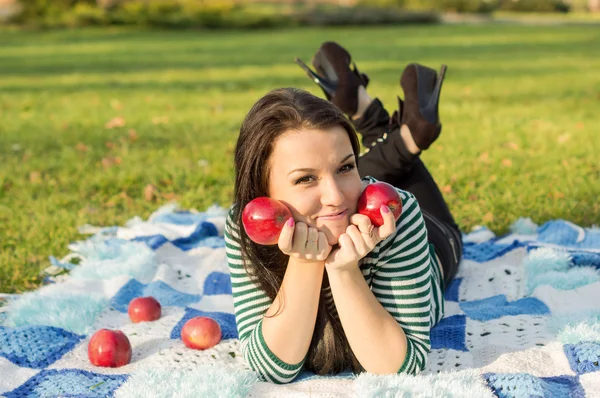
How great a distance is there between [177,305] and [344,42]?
15.2m

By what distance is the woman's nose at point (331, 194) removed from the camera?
2.30 m

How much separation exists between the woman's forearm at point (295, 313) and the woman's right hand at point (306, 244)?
0.08m

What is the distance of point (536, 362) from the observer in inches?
111

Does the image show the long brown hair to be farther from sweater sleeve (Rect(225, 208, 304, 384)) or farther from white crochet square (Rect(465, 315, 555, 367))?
white crochet square (Rect(465, 315, 555, 367))

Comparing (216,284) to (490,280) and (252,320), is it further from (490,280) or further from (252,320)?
(490,280)

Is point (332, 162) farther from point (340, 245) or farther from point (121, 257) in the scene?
point (121, 257)

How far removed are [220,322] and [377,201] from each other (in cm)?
124

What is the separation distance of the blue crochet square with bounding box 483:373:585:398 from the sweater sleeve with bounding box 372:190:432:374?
0.84 feet

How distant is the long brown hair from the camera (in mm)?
2377

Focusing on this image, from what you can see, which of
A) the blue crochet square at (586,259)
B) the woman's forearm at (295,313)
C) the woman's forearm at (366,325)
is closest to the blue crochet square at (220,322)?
the woman's forearm at (295,313)

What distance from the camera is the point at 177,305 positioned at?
11.8ft

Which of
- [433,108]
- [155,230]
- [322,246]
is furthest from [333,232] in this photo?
[155,230]

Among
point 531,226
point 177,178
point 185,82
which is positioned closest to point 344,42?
point 185,82

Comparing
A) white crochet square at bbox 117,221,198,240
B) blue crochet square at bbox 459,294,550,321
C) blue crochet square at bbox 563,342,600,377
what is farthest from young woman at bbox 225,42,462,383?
white crochet square at bbox 117,221,198,240
